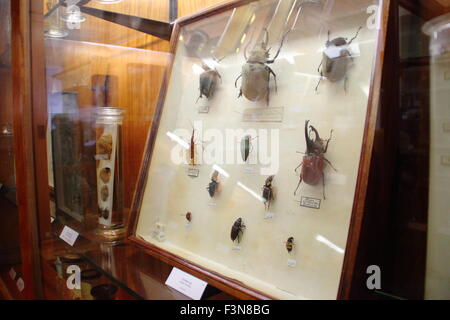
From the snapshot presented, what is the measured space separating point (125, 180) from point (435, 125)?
3.55ft

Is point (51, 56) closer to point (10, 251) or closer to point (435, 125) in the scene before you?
point (10, 251)

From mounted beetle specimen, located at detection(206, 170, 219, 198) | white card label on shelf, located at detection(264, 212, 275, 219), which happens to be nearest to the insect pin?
mounted beetle specimen, located at detection(206, 170, 219, 198)

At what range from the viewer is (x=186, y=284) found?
967mm

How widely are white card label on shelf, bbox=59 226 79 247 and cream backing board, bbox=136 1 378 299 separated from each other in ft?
0.84

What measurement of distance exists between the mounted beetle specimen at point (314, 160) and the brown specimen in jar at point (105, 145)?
84 cm

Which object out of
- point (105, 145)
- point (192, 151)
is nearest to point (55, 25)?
point (105, 145)

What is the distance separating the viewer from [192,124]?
124 centimetres

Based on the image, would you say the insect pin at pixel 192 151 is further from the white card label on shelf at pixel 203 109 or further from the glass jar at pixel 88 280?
the glass jar at pixel 88 280

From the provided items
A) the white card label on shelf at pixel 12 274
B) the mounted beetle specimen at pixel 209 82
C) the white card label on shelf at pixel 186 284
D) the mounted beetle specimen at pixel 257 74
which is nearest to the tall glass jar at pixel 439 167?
the mounted beetle specimen at pixel 257 74

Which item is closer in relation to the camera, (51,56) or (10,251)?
(51,56)

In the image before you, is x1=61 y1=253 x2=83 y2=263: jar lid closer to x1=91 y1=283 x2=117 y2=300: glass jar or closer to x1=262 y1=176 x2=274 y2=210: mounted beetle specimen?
x1=91 y1=283 x2=117 y2=300: glass jar

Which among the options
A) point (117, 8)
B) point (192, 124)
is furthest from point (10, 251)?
point (117, 8)

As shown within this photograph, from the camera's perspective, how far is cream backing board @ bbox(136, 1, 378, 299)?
2.63 feet

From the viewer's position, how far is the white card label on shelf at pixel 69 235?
1.31 metres
